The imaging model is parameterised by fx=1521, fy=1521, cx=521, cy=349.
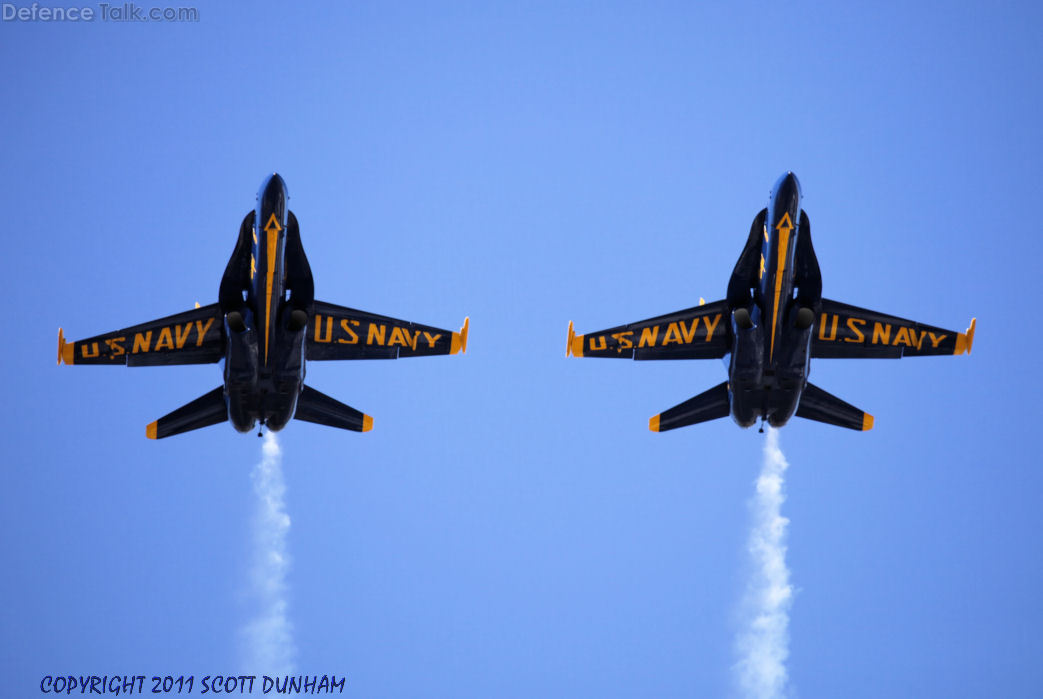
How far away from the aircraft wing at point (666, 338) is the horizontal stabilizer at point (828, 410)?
3869 millimetres

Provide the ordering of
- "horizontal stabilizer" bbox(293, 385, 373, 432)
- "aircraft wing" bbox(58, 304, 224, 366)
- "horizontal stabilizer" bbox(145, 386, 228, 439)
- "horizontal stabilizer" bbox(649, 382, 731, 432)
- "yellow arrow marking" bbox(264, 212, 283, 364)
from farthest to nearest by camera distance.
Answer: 1. "horizontal stabilizer" bbox(293, 385, 373, 432)
2. "horizontal stabilizer" bbox(649, 382, 731, 432)
3. "horizontal stabilizer" bbox(145, 386, 228, 439)
4. "aircraft wing" bbox(58, 304, 224, 366)
5. "yellow arrow marking" bbox(264, 212, 283, 364)

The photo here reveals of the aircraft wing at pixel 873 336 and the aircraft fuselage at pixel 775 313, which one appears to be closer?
the aircraft fuselage at pixel 775 313

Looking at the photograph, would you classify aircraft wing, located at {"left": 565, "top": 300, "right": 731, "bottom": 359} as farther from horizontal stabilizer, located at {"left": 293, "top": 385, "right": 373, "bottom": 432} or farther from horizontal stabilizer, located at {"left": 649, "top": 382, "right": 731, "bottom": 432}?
horizontal stabilizer, located at {"left": 293, "top": 385, "right": 373, "bottom": 432}

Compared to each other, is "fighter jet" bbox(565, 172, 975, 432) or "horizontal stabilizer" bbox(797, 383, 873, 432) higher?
"fighter jet" bbox(565, 172, 975, 432)

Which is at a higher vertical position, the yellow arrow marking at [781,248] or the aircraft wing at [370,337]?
the yellow arrow marking at [781,248]

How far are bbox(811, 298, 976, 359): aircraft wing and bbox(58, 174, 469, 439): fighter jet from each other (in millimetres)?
13537

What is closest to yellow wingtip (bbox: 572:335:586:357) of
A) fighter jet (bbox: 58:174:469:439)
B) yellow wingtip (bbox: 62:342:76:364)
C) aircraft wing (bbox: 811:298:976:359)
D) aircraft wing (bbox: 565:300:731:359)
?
aircraft wing (bbox: 565:300:731:359)

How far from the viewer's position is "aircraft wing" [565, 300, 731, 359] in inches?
2222

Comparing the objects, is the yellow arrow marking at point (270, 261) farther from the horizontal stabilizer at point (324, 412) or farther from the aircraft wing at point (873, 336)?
A: the aircraft wing at point (873, 336)

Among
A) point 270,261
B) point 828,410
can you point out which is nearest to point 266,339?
point 270,261

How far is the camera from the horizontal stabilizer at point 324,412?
57.4 metres

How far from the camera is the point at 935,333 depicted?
56938 millimetres

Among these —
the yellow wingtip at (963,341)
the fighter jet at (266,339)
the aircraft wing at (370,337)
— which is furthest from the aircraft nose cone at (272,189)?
the yellow wingtip at (963,341)

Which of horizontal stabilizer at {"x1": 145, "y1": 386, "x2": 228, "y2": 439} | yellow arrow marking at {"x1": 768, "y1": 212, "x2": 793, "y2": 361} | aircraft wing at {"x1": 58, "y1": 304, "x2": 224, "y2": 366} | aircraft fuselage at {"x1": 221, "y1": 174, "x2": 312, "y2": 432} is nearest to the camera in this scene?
yellow arrow marking at {"x1": 768, "y1": 212, "x2": 793, "y2": 361}
